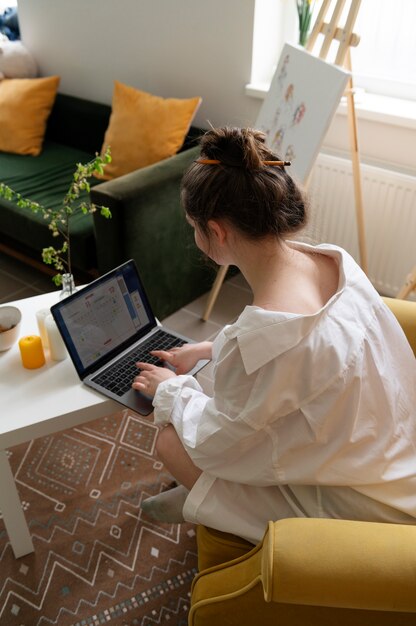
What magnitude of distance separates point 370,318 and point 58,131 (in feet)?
8.95

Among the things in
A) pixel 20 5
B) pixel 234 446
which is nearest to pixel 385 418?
pixel 234 446

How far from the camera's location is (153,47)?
3.01 metres

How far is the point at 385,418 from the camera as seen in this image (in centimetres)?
119

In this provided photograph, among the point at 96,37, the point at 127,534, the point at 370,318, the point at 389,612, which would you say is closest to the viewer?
the point at 389,612

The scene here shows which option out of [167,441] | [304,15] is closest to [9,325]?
[167,441]

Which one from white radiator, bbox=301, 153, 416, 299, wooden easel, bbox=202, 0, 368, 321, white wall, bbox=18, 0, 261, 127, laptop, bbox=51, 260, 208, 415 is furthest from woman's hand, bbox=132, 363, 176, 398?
white wall, bbox=18, 0, 261, 127

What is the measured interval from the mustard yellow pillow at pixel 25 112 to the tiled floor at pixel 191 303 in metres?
0.63

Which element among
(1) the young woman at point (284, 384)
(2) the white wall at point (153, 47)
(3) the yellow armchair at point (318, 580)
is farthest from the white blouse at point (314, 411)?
(2) the white wall at point (153, 47)

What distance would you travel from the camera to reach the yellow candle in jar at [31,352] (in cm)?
158

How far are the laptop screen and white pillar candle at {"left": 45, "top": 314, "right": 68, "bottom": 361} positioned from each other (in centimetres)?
10

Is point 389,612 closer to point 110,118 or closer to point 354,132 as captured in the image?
point 354,132

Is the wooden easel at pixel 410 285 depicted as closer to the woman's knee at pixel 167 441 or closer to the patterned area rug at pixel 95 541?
the patterned area rug at pixel 95 541

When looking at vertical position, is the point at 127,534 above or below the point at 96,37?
below

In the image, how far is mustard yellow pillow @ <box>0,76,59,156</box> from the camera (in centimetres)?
322
